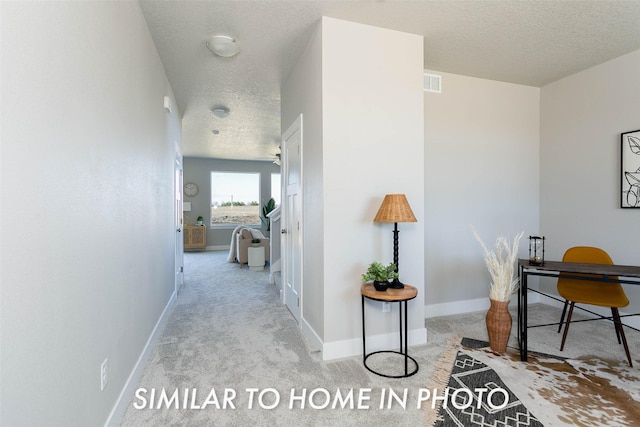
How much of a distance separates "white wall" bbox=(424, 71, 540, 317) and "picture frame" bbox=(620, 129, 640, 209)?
0.79 meters

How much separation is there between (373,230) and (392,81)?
3.96 ft

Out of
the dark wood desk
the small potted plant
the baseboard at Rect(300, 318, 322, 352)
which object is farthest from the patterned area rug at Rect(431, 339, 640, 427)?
the baseboard at Rect(300, 318, 322, 352)

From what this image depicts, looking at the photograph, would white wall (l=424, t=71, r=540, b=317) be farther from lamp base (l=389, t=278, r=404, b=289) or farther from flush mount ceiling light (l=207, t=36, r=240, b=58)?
flush mount ceiling light (l=207, t=36, r=240, b=58)

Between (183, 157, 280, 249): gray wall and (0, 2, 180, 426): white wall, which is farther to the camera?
(183, 157, 280, 249): gray wall

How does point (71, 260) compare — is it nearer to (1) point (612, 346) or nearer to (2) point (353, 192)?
(2) point (353, 192)

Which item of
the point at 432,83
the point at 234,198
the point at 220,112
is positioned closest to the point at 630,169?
the point at 432,83

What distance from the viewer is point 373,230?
8.34ft

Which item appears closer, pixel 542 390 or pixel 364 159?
pixel 542 390

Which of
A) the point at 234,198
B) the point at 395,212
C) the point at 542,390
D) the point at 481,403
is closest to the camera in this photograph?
the point at 481,403

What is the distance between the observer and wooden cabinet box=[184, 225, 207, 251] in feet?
27.4

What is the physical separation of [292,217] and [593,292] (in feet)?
8.86

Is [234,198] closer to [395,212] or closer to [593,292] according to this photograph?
[395,212]

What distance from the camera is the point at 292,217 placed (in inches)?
134

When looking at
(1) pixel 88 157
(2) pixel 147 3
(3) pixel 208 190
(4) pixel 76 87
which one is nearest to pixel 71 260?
(1) pixel 88 157
